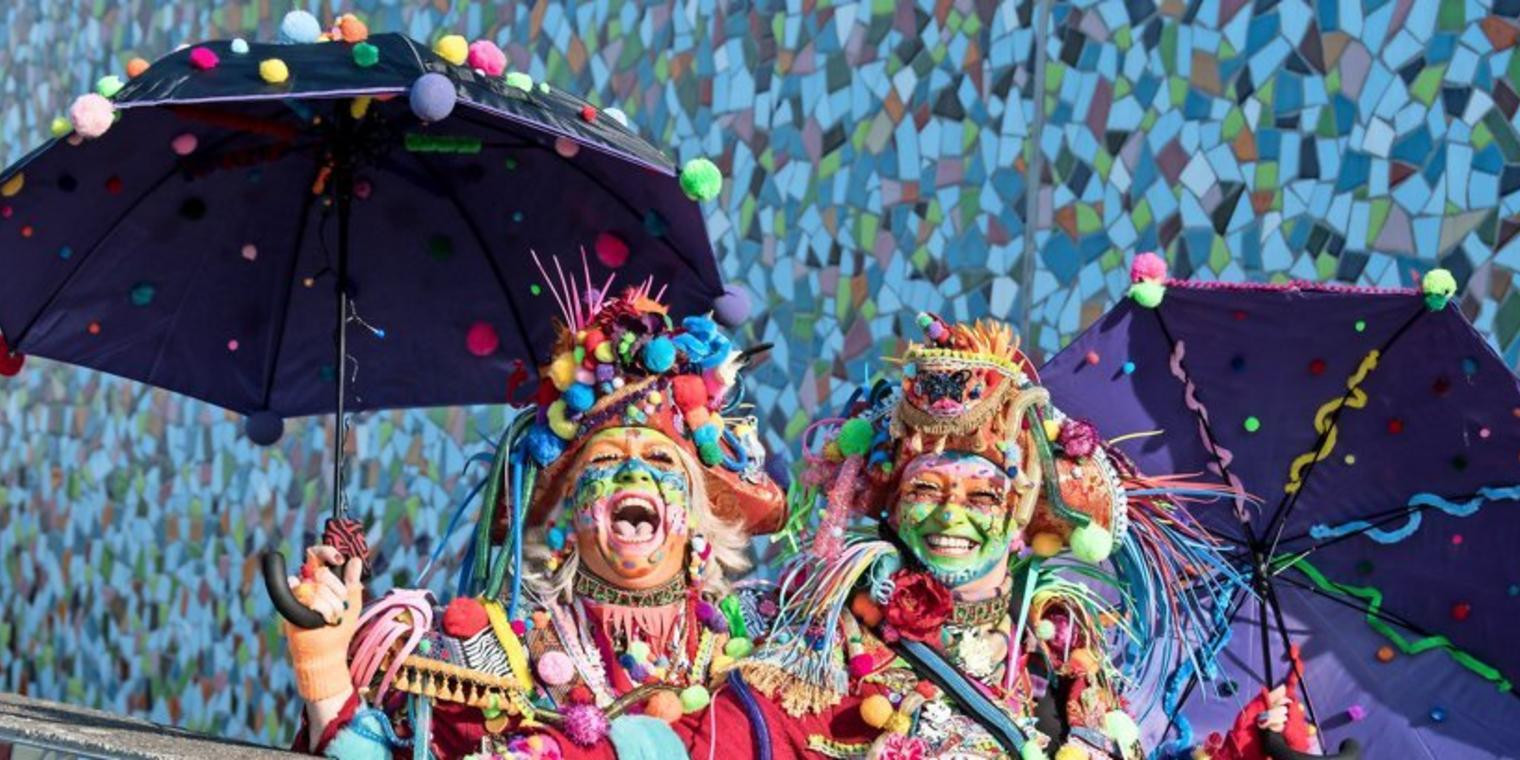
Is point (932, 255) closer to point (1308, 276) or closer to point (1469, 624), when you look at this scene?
point (1308, 276)

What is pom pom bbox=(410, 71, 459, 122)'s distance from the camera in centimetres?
452

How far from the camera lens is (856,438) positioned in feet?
16.4

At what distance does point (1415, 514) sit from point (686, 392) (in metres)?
1.62

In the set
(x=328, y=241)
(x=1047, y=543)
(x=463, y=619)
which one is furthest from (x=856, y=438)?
(x=328, y=241)

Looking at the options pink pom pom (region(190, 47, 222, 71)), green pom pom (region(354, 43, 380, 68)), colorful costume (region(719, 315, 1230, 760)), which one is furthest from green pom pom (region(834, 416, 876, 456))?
pink pom pom (region(190, 47, 222, 71))

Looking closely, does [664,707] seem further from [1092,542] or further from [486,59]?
[486,59]

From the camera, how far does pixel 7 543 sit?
10750mm

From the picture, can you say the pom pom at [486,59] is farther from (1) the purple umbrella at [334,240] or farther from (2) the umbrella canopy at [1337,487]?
(2) the umbrella canopy at [1337,487]

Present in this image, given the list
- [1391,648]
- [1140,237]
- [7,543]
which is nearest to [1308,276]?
[1140,237]

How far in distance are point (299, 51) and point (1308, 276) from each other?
270 centimetres

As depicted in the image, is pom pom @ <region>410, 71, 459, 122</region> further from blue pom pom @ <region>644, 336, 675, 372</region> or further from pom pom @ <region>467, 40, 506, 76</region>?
blue pom pom @ <region>644, 336, 675, 372</region>

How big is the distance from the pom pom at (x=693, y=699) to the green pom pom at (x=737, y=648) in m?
0.16

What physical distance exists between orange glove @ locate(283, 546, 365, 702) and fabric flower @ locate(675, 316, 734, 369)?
89 cm

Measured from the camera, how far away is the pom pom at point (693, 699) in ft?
15.3
